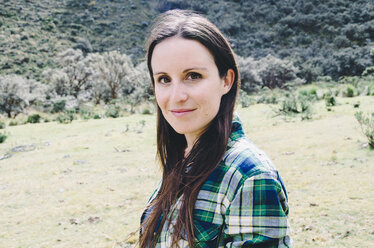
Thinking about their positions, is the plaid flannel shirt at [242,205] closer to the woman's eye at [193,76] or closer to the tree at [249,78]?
the woman's eye at [193,76]

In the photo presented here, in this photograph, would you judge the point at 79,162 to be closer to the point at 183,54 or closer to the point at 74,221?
the point at 74,221

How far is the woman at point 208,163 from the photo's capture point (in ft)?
3.34

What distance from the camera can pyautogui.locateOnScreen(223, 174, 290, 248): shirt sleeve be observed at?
3.28 ft

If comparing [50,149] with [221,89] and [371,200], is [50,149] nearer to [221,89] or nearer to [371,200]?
[371,200]

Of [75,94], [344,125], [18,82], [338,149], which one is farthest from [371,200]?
[75,94]

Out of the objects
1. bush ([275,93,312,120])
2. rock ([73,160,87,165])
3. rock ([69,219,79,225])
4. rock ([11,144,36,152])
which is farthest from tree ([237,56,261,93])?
rock ([69,219,79,225])

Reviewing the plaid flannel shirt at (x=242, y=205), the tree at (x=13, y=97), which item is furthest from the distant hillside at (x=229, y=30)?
the plaid flannel shirt at (x=242, y=205)

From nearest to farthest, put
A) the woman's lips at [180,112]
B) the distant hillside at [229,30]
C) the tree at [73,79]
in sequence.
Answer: the woman's lips at [180,112] → the tree at [73,79] → the distant hillside at [229,30]

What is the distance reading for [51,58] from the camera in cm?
4291

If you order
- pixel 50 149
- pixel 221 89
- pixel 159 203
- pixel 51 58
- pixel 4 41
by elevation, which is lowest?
pixel 50 149

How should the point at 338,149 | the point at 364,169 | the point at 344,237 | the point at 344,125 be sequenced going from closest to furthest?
the point at 344,237 → the point at 364,169 → the point at 338,149 → the point at 344,125

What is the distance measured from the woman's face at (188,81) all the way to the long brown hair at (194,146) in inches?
1.4

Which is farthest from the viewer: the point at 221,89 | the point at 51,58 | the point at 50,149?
the point at 51,58

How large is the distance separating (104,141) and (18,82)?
657 inches
